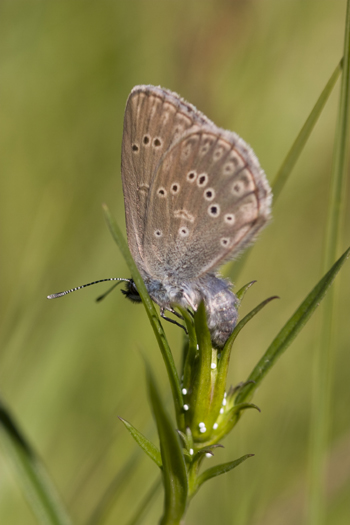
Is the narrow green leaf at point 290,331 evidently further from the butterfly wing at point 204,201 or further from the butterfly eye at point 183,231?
the butterfly eye at point 183,231

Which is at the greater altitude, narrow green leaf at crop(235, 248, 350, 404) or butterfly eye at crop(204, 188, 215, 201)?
butterfly eye at crop(204, 188, 215, 201)

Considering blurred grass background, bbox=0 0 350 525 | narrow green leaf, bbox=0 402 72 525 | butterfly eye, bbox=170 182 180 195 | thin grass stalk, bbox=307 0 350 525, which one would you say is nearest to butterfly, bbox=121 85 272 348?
butterfly eye, bbox=170 182 180 195

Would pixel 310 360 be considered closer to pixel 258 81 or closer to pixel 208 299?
pixel 208 299

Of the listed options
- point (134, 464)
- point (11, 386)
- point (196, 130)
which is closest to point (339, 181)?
point (196, 130)

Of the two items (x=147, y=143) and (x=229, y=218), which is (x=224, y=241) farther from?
(x=147, y=143)

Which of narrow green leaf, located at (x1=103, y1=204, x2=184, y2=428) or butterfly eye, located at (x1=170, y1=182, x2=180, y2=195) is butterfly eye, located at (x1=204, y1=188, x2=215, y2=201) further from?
narrow green leaf, located at (x1=103, y1=204, x2=184, y2=428)
